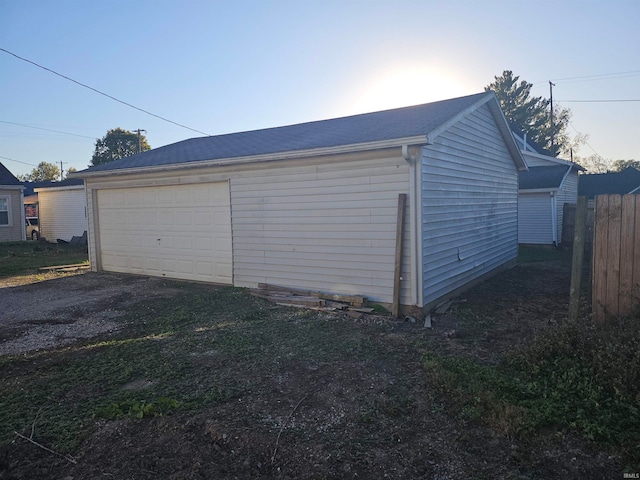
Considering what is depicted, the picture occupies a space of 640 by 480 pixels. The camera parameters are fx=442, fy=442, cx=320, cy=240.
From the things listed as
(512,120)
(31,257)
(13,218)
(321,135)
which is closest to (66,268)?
(31,257)

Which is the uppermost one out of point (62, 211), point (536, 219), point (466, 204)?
point (466, 204)

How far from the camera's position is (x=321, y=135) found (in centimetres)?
916

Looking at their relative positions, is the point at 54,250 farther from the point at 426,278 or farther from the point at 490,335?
the point at 490,335

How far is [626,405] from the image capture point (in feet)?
11.7

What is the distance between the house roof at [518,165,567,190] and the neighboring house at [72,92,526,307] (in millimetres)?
5270

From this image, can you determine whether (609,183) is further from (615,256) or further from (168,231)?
(168,231)

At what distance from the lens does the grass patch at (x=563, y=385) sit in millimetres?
→ 3404

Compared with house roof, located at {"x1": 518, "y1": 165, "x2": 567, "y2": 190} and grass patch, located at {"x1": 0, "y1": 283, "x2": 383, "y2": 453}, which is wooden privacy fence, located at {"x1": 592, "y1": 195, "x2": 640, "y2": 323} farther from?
house roof, located at {"x1": 518, "y1": 165, "x2": 567, "y2": 190}

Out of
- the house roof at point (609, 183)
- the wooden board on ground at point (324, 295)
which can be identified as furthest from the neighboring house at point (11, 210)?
the house roof at point (609, 183)

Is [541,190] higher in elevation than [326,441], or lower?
higher

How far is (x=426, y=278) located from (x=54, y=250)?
17537 millimetres

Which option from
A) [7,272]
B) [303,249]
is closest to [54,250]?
[7,272]

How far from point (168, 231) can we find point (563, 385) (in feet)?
30.0

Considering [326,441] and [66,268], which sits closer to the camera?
[326,441]
